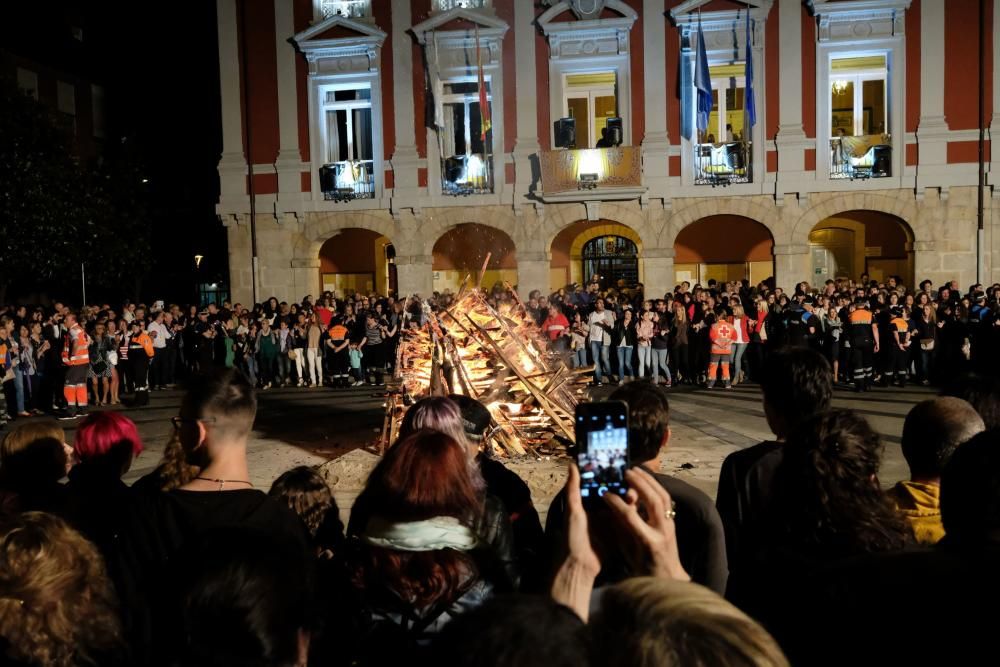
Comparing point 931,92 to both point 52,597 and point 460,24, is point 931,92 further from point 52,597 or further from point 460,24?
point 52,597

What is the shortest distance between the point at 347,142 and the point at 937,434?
21631mm

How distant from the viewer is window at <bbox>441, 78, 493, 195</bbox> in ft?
72.4

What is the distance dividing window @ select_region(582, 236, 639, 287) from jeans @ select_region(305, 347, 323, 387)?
1017 centimetres

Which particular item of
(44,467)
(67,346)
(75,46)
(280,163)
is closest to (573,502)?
(44,467)

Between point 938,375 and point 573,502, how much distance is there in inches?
612

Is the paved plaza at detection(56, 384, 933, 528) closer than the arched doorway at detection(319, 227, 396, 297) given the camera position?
Yes

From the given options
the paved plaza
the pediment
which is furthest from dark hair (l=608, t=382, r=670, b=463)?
the pediment

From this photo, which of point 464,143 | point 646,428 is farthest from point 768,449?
point 464,143

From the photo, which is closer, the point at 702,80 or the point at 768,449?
the point at 768,449

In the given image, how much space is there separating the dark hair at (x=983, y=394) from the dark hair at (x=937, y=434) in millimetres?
1002

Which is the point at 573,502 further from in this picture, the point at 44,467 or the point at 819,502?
the point at 44,467

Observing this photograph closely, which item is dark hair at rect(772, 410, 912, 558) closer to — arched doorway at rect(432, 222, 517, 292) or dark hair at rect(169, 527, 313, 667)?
dark hair at rect(169, 527, 313, 667)

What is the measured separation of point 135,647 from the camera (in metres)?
2.53

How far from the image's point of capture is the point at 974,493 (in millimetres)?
1966
